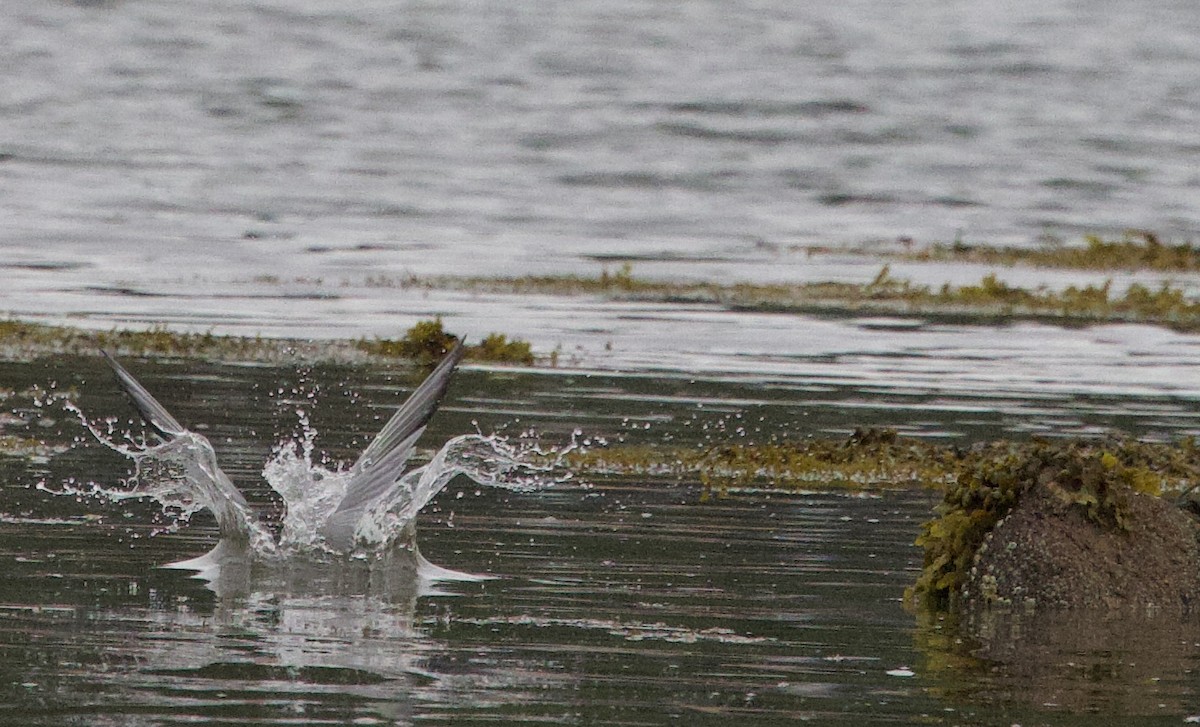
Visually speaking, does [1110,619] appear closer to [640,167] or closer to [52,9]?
[640,167]

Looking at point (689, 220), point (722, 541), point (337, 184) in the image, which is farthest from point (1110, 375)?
point (337, 184)

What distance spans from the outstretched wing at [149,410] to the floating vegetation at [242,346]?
26.5ft

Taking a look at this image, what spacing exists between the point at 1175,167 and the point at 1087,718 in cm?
4553

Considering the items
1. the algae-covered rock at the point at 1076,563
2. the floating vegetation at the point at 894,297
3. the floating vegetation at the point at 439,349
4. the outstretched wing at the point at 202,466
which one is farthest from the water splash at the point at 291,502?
the floating vegetation at the point at 894,297

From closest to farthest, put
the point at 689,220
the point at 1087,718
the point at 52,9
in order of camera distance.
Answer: the point at 1087,718 → the point at 689,220 → the point at 52,9

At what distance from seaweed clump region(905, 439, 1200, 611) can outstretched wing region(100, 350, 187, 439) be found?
3.36 metres

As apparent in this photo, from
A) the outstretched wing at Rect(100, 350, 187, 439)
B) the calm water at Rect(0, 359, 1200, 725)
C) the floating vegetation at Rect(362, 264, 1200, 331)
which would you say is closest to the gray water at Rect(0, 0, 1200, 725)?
the calm water at Rect(0, 359, 1200, 725)

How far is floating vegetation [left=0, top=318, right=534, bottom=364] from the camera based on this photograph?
20.6 meters

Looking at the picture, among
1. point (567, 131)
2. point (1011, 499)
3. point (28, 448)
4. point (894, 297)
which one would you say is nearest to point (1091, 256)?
point (894, 297)

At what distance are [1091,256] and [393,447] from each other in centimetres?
2456

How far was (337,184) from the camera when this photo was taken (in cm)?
4619

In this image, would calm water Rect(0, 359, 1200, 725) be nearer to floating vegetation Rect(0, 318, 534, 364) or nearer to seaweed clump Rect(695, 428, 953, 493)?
seaweed clump Rect(695, 428, 953, 493)

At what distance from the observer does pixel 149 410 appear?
12266 mm

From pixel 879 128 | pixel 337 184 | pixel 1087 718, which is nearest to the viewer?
pixel 1087 718
